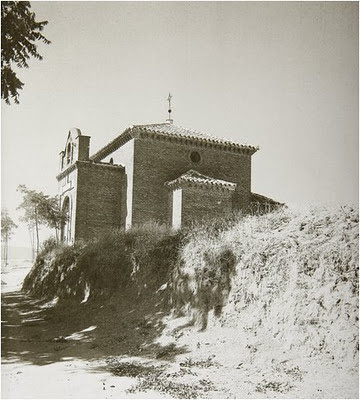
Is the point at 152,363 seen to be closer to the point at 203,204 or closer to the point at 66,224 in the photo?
the point at 203,204

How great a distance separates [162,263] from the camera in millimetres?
14242

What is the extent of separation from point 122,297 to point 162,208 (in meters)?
6.72

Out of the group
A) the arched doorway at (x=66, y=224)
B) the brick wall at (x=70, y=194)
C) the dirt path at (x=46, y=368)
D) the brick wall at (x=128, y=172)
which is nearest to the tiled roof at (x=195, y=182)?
the brick wall at (x=128, y=172)

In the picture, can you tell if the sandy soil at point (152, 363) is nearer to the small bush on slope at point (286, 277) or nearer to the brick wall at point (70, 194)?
the small bush on slope at point (286, 277)

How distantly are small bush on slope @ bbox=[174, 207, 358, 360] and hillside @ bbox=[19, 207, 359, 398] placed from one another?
1.0 inches

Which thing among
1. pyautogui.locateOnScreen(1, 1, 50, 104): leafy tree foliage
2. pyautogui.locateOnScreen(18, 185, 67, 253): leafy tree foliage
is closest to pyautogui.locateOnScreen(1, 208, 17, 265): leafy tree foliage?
pyautogui.locateOnScreen(18, 185, 67, 253): leafy tree foliage

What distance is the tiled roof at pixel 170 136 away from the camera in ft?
67.5

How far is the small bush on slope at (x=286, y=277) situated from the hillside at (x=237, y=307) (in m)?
0.03

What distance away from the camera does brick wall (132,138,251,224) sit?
20.4 meters

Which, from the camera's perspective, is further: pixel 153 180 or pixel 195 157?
pixel 195 157

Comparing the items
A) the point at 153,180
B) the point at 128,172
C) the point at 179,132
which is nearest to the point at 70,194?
the point at 128,172

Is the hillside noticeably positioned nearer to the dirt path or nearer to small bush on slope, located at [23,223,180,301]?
small bush on slope, located at [23,223,180,301]

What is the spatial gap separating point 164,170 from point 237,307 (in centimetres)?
1115

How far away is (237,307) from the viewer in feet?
35.5
